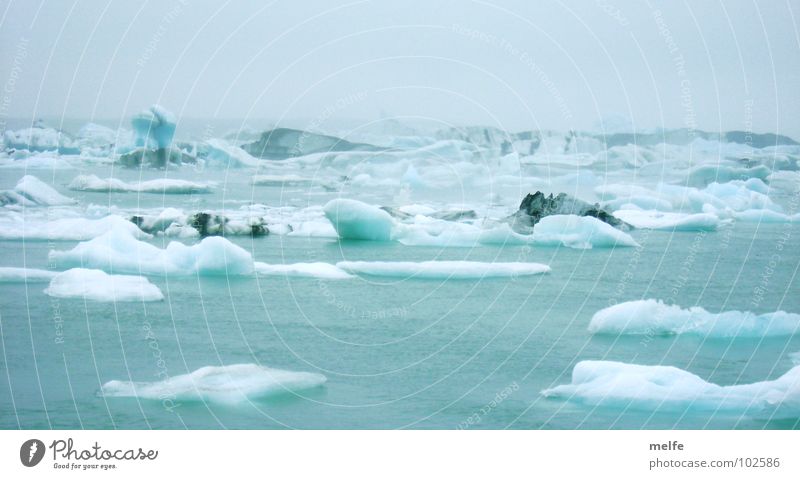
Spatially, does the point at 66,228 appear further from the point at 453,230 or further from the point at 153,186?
the point at 453,230

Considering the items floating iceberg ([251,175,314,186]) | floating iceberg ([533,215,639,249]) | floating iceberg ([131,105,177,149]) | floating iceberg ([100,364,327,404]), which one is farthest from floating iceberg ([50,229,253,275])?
floating iceberg ([533,215,639,249])

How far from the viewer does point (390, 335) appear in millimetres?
7586

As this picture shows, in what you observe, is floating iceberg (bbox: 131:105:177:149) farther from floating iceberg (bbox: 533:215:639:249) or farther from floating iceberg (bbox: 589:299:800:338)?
floating iceberg (bbox: 589:299:800:338)

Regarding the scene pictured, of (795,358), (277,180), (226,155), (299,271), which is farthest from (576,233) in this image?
(226,155)

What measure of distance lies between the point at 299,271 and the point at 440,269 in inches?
41.4

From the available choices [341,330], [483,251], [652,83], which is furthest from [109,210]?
[652,83]

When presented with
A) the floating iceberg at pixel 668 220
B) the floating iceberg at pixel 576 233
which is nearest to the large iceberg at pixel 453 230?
the floating iceberg at pixel 576 233

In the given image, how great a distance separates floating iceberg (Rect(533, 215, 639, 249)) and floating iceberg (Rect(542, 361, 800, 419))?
126 cm

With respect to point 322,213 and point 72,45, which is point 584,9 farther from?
point 72,45

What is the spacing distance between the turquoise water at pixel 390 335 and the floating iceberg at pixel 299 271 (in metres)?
0.05

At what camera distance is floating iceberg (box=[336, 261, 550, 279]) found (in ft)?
26.1

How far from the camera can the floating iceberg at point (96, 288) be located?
7656mm
